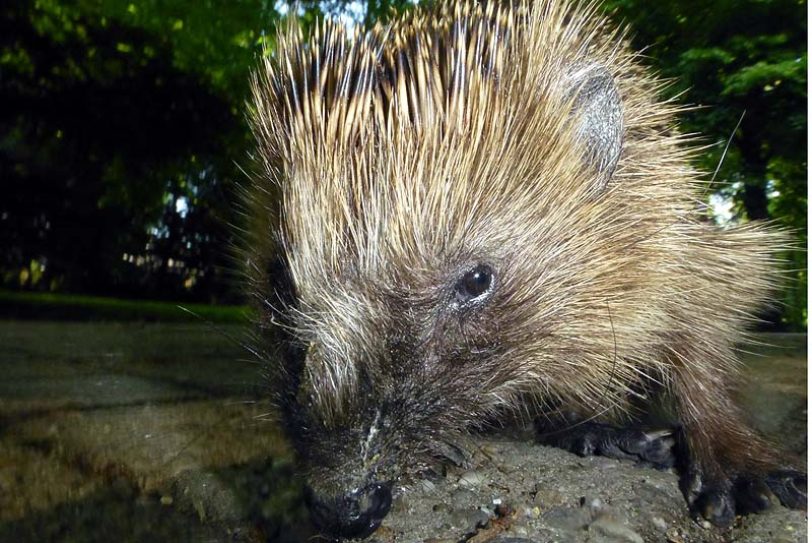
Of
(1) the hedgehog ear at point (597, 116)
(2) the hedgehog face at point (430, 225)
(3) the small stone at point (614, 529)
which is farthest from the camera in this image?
(1) the hedgehog ear at point (597, 116)

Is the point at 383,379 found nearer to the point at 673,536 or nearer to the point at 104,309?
the point at 673,536

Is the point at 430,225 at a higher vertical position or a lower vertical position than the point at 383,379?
higher

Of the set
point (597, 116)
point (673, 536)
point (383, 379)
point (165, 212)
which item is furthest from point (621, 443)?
point (165, 212)

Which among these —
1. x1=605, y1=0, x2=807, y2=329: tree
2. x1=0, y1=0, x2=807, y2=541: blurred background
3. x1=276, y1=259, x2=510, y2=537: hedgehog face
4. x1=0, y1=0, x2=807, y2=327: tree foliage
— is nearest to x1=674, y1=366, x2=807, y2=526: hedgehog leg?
x1=0, y1=0, x2=807, y2=541: blurred background

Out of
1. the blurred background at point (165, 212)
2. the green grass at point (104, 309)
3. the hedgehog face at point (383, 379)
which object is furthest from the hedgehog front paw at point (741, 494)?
the green grass at point (104, 309)

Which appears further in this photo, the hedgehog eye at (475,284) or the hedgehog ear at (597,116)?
the hedgehog ear at (597,116)

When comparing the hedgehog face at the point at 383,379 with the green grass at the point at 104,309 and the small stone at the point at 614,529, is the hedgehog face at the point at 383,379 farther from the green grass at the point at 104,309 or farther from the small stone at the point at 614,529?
the green grass at the point at 104,309

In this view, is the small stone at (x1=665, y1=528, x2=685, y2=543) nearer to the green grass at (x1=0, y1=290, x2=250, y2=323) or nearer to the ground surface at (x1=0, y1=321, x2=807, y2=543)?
the ground surface at (x1=0, y1=321, x2=807, y2=543)
